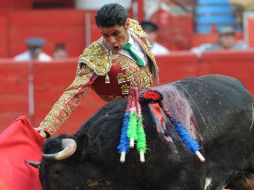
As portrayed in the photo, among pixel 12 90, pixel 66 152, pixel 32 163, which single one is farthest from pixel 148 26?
pixel 66 152

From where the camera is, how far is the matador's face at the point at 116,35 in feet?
13.5

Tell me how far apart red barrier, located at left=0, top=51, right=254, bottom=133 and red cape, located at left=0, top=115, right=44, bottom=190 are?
386 cm

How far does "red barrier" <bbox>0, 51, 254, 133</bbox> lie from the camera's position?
27.8 feet

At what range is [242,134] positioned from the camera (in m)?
4.68

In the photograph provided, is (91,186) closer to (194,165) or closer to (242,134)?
(194,165)

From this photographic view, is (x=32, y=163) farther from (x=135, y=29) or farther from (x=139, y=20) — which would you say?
(x=139, y=20)

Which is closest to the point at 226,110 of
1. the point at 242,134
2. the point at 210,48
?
the point at 242,134

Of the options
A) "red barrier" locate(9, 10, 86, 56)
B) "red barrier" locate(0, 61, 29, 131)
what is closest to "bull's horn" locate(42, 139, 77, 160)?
"red barrier" locate(0, 61, 29, 131)

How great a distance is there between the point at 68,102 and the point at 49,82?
435 cm

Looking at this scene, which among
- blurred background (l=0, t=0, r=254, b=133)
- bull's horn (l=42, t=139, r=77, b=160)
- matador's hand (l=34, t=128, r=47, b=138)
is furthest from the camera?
blurred background (l=0, t=0, r=254, b=133)

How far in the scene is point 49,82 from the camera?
857 centimetres

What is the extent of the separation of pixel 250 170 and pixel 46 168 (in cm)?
136

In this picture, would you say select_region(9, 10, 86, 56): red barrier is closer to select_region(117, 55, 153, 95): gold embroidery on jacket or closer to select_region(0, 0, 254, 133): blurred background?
select_region(0, 0, 254, 133): blurred background

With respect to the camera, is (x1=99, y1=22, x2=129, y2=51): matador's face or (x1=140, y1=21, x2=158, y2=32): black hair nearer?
(x1=99, y1=22, x2=129, y2=51): matador's face
